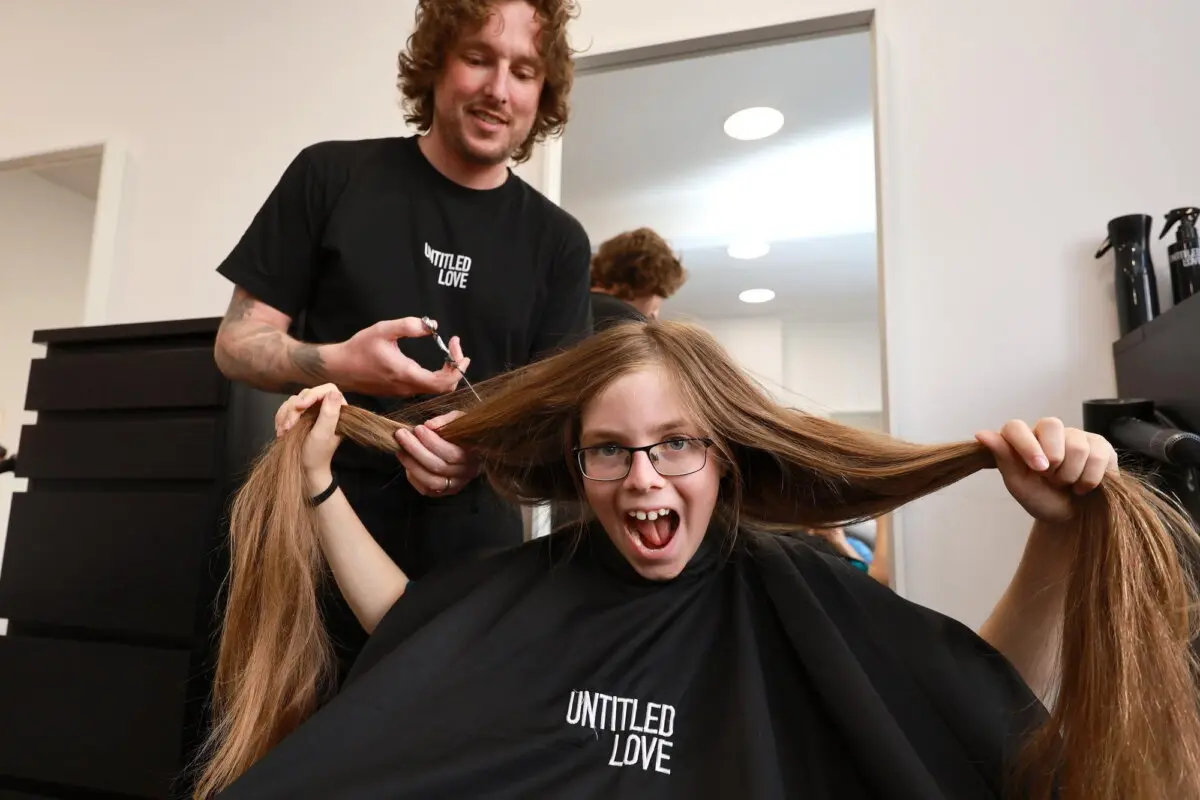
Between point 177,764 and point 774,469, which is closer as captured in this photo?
point 774,469

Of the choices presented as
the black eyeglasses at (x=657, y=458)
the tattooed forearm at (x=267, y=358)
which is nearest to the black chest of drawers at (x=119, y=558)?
the tattooed forearm at (x=267, y=358)

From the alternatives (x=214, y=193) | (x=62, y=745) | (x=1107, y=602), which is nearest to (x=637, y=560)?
(x=1107, y=602)

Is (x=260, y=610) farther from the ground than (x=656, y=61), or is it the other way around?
(x=656, y=61)

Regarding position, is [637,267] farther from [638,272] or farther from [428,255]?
[428,255]

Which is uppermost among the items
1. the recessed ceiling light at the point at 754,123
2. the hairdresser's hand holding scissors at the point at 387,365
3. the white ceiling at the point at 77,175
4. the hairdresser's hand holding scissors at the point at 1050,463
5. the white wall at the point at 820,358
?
the white ceiling at the point at 77,175

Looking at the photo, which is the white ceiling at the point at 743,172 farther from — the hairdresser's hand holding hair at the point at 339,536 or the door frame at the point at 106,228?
the door frame at the point at 106,228

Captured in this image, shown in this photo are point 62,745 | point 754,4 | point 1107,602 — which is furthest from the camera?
point 754,4

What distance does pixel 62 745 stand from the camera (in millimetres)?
1252

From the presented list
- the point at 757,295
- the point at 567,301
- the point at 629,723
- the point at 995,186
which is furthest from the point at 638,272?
the point at 629,723

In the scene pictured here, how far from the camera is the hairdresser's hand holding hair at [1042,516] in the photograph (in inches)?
26.0

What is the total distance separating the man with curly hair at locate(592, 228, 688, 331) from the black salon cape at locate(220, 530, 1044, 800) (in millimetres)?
764

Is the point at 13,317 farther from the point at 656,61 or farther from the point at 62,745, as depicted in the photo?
the point at 656,61

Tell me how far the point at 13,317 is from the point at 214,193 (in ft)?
2.49

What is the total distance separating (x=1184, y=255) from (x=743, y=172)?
76 centimetres
